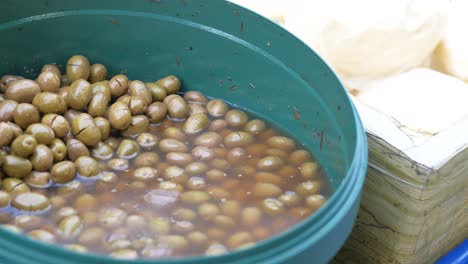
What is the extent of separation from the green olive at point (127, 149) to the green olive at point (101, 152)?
23mm

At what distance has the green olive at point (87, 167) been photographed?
1.58 meters

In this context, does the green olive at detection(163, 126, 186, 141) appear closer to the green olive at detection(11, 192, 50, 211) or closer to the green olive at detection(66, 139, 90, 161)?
the green olive at detection(66, 139, 90, 161)

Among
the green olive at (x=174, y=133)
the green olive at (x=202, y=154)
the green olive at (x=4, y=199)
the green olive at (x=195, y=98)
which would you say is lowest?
the green olive at (x=202, y=154)

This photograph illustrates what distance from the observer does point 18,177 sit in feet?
5.05

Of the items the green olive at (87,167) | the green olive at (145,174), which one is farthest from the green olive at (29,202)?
the green olive at (145,174)

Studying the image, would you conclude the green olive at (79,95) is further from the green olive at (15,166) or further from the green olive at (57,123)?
the green olive at (15,166)

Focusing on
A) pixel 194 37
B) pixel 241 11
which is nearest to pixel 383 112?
pixel 241 11

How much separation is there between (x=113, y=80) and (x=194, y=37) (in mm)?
261

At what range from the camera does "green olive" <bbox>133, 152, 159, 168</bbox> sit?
1.64m

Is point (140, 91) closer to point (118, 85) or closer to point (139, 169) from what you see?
point (118, 85)

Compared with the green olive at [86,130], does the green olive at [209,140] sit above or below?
below

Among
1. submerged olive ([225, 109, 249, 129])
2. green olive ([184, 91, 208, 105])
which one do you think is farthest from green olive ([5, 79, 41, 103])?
submerged olive ([225, 109, 249, 129])

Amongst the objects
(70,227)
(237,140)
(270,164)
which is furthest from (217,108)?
(70,227)

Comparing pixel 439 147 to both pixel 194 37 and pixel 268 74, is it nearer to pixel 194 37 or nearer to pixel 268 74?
pixel 268 74
